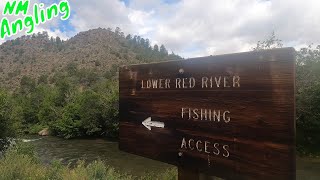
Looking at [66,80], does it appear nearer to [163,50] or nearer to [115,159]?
[115,159]

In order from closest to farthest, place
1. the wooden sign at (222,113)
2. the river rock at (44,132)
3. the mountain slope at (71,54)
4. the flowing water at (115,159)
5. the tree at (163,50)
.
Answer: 1. the wooden sign at (222,113)
2. the flowing water at (115,159)
3. the river rock at (44,132)
4. the mountain slope at (71,54)
5. the tree at (163,50)

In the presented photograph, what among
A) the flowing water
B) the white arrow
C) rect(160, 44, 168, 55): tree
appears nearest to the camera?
the white arrow

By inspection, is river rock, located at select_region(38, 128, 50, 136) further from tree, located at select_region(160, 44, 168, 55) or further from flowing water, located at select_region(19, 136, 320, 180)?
tree, located at select_region(160, 44, 168, 55)

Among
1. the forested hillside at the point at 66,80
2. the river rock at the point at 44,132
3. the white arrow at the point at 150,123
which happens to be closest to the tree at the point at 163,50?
the forested hillside at the point at 66,80

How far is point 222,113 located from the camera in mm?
2924

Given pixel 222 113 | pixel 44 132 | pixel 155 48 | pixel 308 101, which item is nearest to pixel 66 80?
pixel 44 132

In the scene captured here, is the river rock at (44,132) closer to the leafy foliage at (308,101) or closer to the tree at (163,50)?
the leafy foliage at (308,101)

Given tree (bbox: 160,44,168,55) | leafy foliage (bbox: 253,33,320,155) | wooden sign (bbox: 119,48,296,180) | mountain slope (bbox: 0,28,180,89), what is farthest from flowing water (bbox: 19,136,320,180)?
tree (bbox: 160,44,168,55)

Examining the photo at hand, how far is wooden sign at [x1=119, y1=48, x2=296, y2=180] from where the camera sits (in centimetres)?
252

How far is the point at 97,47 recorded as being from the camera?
4309 inches

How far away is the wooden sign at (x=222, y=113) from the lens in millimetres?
2520

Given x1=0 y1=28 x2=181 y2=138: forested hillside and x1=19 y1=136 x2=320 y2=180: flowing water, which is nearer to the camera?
x1=19 y1=136 x2=320 y2=180: flowing water

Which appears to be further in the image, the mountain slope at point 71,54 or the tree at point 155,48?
the tree at point 155,48

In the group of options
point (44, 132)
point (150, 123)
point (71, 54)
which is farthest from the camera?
point (71, 54)
